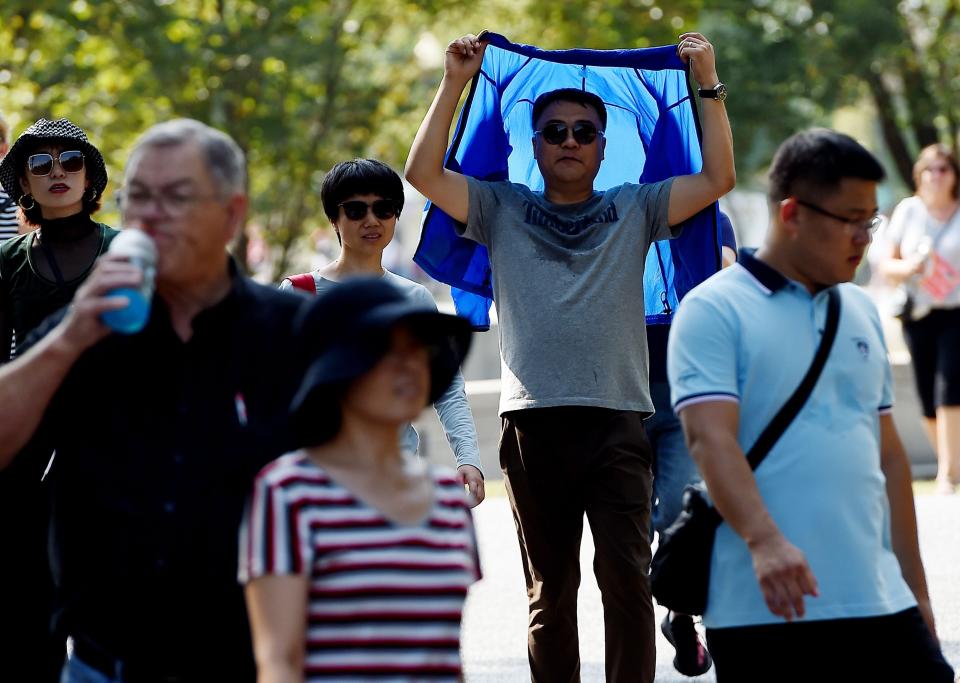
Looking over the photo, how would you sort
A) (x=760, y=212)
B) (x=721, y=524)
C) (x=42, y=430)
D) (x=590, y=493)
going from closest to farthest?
(x=42, y=430) < (x=721, y=524) < (x=590, y=493) < (x=760, y=212)

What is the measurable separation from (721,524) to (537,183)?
2.53 meters

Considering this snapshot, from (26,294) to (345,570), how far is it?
241cm

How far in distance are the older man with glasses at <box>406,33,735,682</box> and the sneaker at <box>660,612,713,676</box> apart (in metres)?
1.14

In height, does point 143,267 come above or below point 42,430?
above

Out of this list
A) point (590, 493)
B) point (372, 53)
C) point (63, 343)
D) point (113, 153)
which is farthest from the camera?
point (372, 53)

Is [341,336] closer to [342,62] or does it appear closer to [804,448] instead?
[804,448]

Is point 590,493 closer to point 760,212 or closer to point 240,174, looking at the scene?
point 240,174

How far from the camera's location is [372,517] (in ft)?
10.4

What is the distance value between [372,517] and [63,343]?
0.71 meters

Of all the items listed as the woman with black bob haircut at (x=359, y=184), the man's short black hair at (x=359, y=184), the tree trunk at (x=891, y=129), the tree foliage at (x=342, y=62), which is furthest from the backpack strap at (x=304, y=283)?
the tree trunk at (x=891, y=129)

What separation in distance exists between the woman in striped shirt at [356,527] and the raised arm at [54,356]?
0.36m

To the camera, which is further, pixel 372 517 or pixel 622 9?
pixel 622 9

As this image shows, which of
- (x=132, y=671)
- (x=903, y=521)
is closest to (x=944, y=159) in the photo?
(x=903, y=521)

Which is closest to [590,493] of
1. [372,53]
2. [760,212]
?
[372,53]
